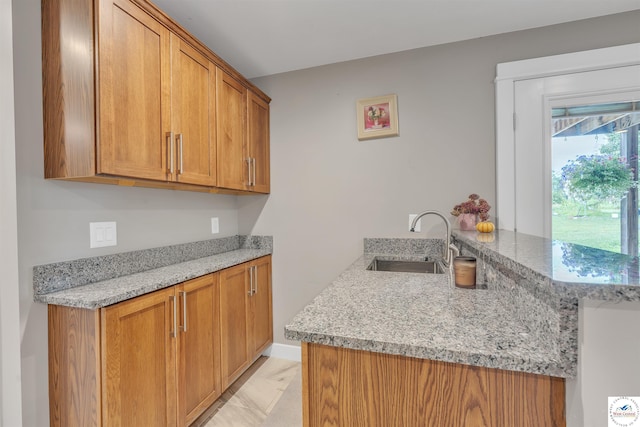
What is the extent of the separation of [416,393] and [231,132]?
1863 millimetres

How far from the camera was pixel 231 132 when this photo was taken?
80.3 inches

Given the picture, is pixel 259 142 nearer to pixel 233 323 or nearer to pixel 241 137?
pixel 241 137

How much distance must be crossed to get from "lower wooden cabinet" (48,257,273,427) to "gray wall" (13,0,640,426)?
125 mm

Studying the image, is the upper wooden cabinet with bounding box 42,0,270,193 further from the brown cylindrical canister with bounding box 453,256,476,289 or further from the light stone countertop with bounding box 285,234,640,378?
the brown cylindrical canister with bounding box 453,256,476,289

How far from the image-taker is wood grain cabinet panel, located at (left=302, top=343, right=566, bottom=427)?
2.23 ft

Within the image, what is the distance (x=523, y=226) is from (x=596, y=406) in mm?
1593

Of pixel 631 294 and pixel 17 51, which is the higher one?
pixel 17 51

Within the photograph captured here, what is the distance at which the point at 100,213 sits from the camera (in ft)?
4.80

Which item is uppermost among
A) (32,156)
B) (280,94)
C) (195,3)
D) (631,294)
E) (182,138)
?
(195,3)

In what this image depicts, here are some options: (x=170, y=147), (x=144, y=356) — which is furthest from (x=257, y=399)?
(x=170, y=147)

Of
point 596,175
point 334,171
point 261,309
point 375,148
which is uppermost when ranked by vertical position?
point 375,148

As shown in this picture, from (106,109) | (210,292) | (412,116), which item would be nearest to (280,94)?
(412,116)

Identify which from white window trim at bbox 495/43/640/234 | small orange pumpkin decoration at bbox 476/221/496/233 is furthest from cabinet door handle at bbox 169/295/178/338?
white window trim at bbox 495/43/640/234

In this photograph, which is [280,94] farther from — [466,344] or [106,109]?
[466,344]
